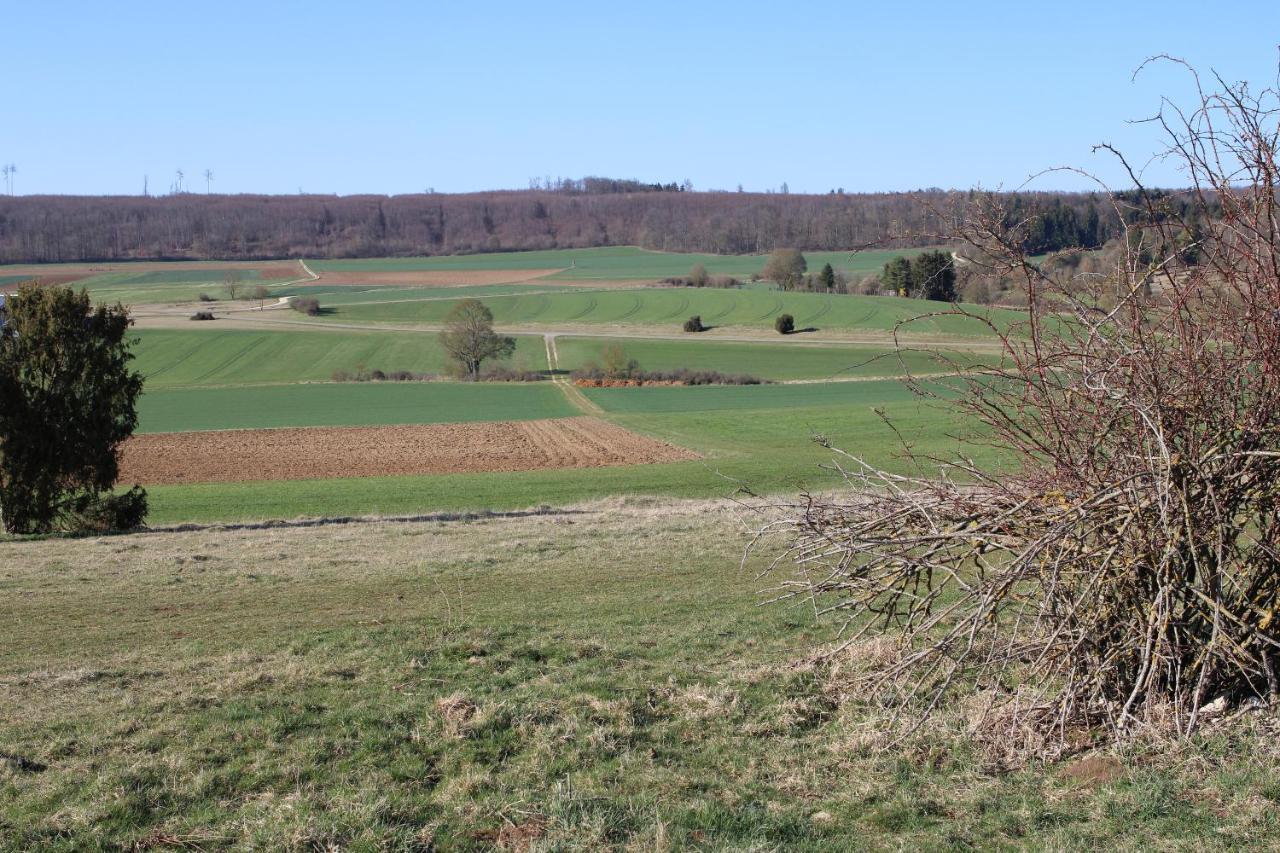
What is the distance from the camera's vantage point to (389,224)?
170750 millimetres

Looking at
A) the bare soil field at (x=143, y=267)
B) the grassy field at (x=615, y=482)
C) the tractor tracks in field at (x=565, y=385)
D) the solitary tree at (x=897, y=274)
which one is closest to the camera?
the grassy field at (x=615, y=482)

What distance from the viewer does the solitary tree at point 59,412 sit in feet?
77.9

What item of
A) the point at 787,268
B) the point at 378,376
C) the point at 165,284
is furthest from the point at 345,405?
the point at 165,284

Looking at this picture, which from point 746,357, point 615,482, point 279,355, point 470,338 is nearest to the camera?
point 615,482

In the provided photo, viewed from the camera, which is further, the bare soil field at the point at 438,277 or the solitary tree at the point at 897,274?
the bare soil field at the point at 438,277

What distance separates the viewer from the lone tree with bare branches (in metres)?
5.93

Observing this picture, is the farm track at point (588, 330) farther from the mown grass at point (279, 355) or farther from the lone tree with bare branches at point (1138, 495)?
the lone tree with bare branches at point (1138, 495)

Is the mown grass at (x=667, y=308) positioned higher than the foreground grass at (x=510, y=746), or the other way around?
the mown grass at (x=667, y=308)

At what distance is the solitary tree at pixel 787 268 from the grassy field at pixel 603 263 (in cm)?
638

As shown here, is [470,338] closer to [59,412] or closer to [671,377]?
[671,377]

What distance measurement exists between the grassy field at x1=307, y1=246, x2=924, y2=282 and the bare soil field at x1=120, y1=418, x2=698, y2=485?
65.7 m

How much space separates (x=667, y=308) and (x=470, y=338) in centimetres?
2874

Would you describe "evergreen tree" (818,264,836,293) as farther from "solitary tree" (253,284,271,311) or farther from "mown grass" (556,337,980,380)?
"solitary tree" (253,284,271,311)

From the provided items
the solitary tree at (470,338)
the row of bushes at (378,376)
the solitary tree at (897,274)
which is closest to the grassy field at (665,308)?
the solitary tree at (897,274)
